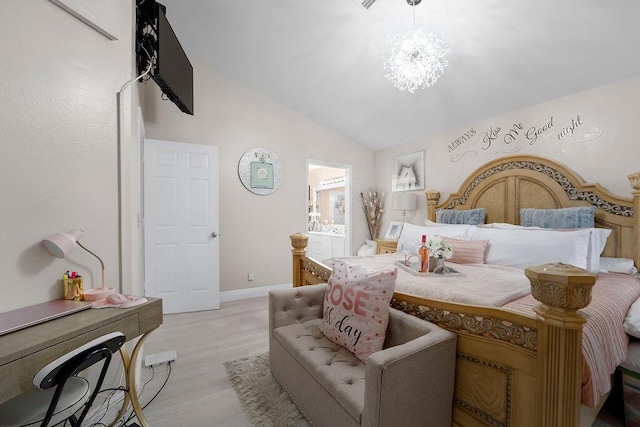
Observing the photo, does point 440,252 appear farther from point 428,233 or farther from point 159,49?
point 159,49

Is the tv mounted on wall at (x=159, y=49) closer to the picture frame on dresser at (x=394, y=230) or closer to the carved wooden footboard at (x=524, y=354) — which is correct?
the carved wooden footboard at (x=524, y=354)

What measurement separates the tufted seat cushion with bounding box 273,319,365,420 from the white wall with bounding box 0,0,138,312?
1101mm

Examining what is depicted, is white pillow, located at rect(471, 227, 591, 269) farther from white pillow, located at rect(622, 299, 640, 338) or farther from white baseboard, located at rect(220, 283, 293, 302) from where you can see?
white baseboard, located at rect(220, 283, 293, 302)

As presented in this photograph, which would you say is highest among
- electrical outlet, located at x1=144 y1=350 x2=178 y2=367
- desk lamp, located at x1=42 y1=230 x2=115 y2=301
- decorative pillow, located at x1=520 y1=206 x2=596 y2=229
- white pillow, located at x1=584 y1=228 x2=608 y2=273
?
decorative pillow, located at x1=520 y1=206 x2=596 y2=229

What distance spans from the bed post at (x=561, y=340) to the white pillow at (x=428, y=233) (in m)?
1.95

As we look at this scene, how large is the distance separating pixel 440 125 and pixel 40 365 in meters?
4.10

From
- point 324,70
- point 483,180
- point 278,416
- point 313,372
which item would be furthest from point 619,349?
point 324,70

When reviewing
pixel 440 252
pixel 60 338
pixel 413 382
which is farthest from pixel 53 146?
pixel 440 252

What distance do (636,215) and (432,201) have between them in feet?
6.15

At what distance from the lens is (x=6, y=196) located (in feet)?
3.72

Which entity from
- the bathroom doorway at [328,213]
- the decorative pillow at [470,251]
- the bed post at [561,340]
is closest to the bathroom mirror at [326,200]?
the bathroom doorway at [328,213]

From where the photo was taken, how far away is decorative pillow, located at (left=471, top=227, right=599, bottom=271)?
205 centimetres

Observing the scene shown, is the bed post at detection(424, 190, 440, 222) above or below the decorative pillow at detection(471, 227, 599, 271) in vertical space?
above

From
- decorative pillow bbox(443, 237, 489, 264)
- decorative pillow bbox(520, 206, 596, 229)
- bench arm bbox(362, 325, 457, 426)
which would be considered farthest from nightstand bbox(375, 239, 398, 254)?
bench arm bbox(362, 325, 457, 426)
